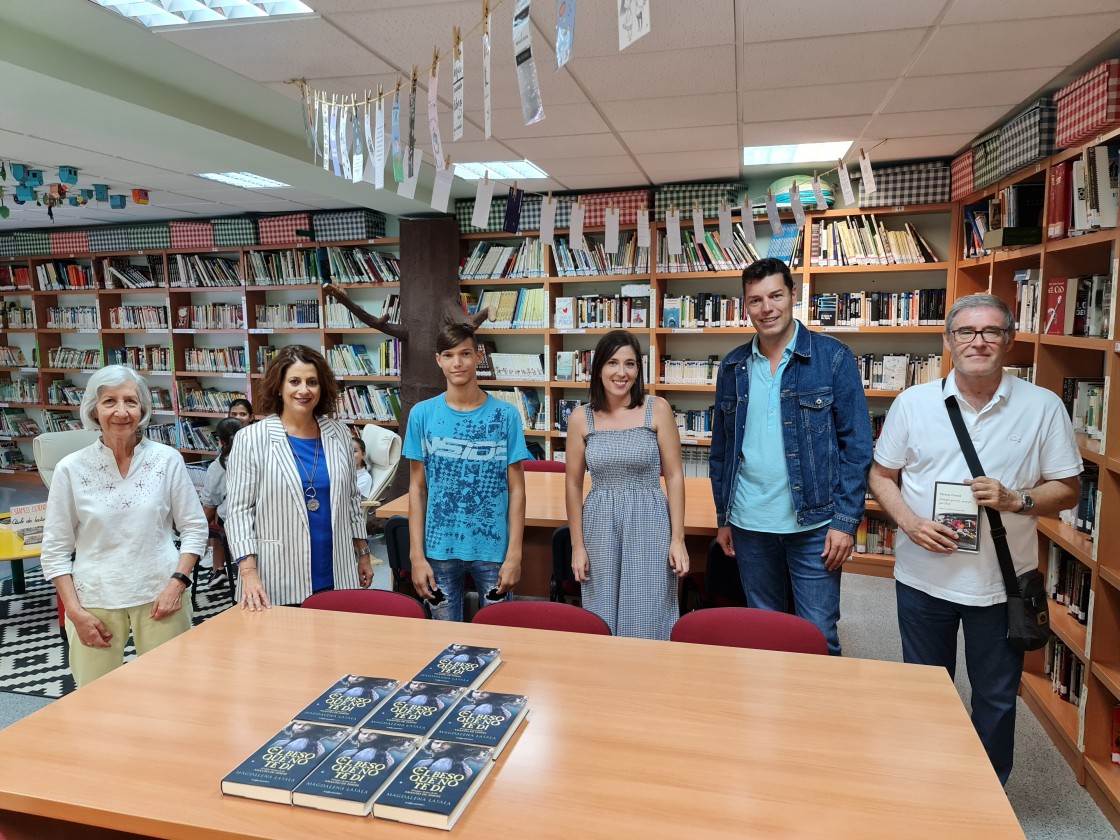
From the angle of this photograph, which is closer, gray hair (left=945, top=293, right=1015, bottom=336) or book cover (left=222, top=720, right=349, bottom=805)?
book cover (left=222, top=720, right=349, bottom=805)

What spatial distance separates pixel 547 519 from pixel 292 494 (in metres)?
1.28

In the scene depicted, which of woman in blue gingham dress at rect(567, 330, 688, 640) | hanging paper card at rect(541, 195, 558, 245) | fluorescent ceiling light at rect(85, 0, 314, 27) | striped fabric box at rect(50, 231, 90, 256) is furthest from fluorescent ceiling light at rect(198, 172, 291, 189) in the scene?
woman in blue gingham dress at rect(567, 330, 688, 640)

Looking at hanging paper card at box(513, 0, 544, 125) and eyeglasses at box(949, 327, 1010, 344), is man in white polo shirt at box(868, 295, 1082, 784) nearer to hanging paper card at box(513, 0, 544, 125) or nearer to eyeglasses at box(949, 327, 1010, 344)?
eyeglasses at box(949, 327, 1010, 344)

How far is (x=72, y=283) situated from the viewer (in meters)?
7.46

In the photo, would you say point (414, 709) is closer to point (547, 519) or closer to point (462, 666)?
point (462, 666)

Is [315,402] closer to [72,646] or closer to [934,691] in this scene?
[72,646]

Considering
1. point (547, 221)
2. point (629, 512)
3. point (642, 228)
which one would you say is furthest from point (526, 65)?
point (642, 228)

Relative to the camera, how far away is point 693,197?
5.16 meters

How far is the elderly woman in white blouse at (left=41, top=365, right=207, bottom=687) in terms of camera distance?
2188 mm

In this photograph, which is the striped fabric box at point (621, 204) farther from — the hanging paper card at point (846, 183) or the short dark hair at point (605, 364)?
the short dark hair at point (605, 364)

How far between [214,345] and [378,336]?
1973 mm

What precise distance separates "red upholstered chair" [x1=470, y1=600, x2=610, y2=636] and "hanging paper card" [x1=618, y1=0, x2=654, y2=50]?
1403mm

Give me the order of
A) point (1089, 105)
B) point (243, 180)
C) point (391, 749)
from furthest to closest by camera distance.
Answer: point (243, 180) < point (1089, 105) < point (391, 749)

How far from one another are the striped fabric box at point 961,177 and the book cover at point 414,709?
419 cm
